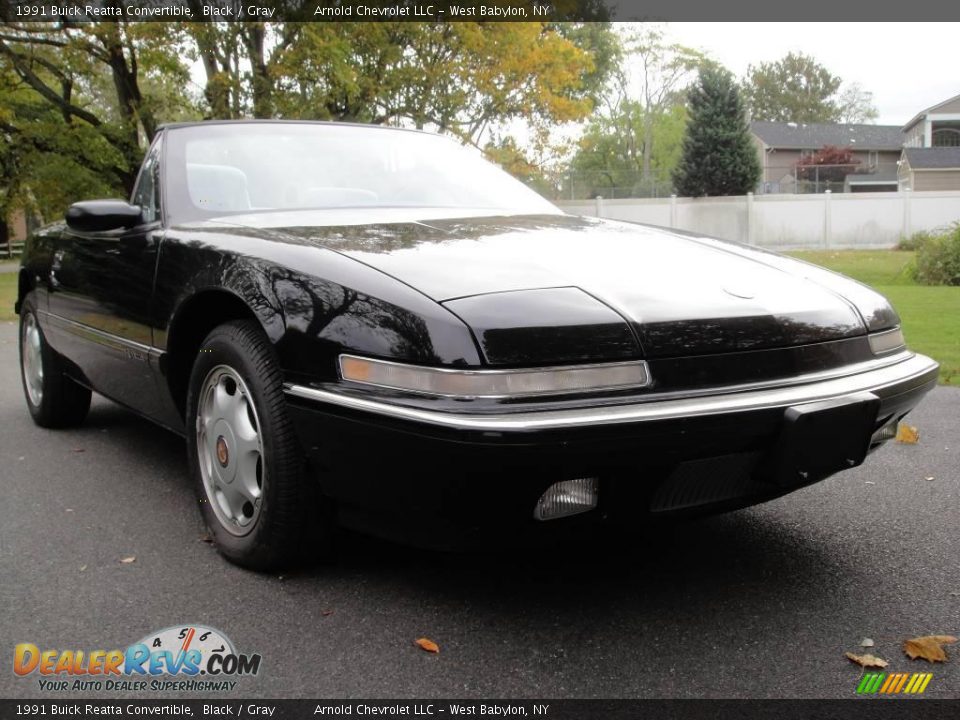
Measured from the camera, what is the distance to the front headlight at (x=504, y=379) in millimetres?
1957

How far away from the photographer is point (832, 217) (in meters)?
27.2

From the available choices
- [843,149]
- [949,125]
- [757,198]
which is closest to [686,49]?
[843,149]

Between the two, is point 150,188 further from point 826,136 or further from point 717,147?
point 826,136

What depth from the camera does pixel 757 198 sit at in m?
27.5

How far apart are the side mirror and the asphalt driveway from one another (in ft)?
3.46

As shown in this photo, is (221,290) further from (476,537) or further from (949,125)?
(949,125)

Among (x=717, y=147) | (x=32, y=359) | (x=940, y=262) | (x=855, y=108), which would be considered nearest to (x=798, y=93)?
(x=855, y=108)

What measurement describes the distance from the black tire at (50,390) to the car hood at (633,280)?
92.5 inches

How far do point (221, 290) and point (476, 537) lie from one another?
113 centimetres

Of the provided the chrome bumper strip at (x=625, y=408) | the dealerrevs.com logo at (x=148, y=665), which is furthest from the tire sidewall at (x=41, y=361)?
the chrome bumper strip at (x=625, y=408)

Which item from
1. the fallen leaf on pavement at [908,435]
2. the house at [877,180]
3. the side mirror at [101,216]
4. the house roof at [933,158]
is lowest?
the fallen leaf on pavement at [908,435]

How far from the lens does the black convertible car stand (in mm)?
1979

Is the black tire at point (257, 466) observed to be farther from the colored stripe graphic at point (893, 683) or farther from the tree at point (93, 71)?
the tree at point (93, 71)

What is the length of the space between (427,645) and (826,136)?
6180 centimetres
